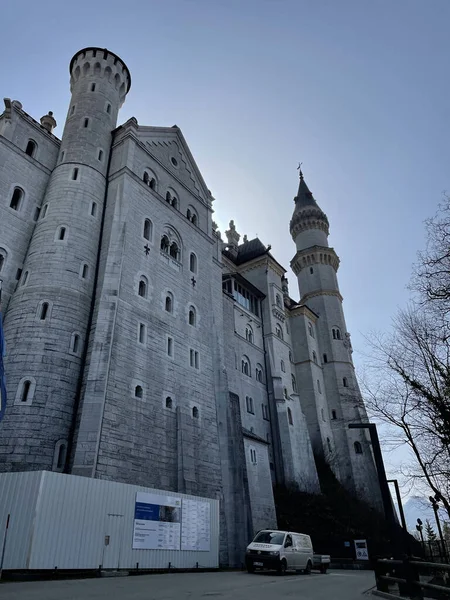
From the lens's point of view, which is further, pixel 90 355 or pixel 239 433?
pixel 239 433

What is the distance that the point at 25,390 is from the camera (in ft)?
66.0

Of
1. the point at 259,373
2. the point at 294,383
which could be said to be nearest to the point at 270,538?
the point at 259,373

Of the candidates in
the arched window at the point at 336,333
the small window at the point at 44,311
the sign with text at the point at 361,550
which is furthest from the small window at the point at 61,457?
the arched window at the point at 336,333

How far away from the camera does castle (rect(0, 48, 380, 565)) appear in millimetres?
20531

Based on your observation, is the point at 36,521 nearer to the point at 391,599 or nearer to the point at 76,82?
the point at 391,599

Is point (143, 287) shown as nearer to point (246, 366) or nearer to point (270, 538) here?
point (270, 538)

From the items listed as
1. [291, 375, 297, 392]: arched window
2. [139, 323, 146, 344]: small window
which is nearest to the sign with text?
[139, 323, 146, 344]: small window

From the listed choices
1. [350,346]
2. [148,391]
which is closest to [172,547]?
[148,391]

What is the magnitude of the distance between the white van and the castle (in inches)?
214

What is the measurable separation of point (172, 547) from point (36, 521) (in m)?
6.32

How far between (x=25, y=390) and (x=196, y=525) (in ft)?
30.7

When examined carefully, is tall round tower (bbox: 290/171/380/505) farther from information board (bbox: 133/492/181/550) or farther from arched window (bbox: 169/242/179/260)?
information board (bbox: 133/492/181/550)

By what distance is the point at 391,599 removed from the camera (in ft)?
32.6

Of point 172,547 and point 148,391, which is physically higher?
point 148,391
